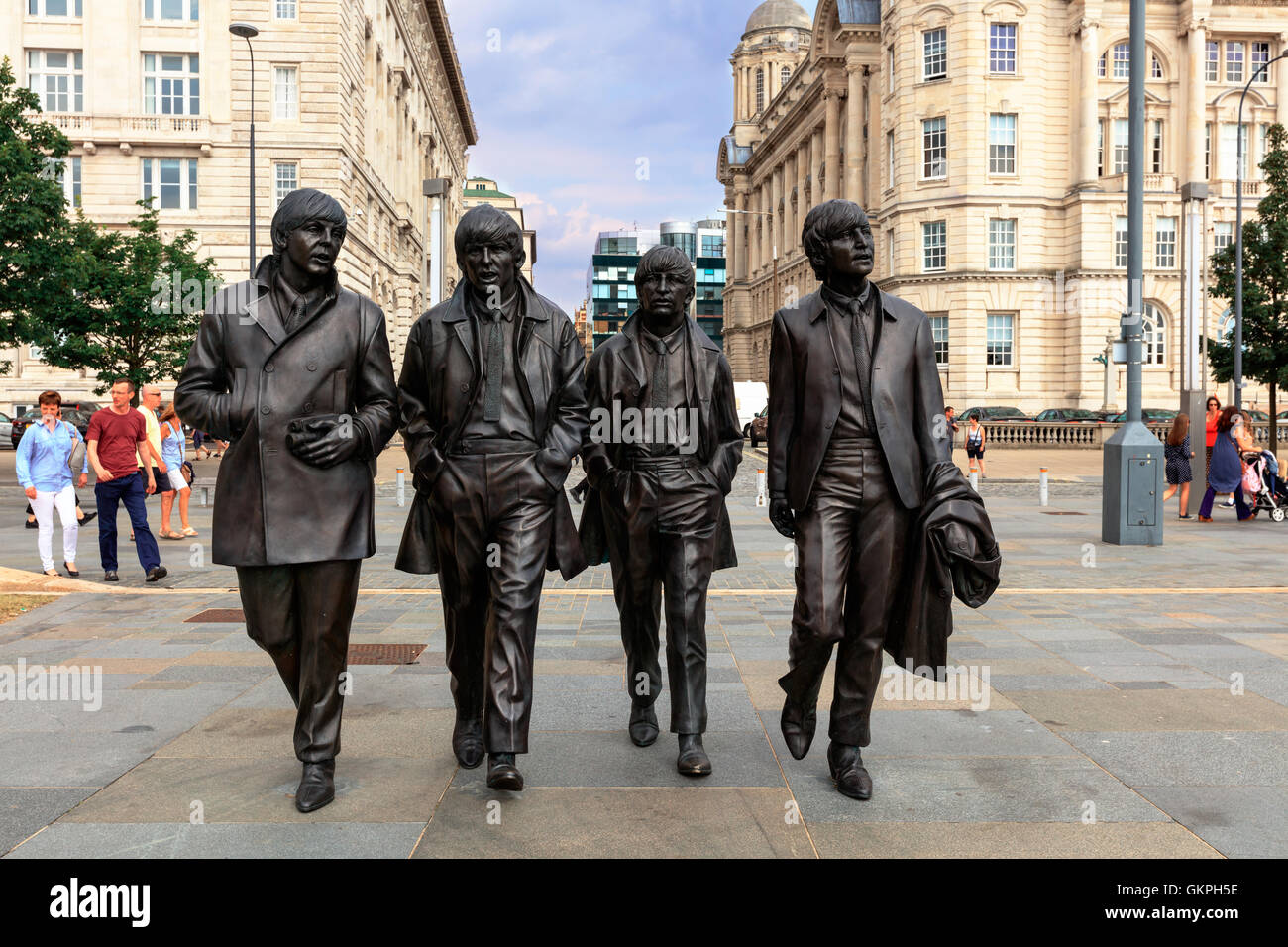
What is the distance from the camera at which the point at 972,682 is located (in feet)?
20.1

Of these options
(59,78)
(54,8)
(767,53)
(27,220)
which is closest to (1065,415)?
(27,220)

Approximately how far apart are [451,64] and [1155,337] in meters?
51.4

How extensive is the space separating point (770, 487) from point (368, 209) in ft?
153

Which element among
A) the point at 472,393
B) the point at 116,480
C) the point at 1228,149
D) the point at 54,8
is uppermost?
the point at 54,8

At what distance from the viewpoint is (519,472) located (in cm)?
436

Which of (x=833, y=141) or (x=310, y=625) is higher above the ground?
(x=833, y=141)

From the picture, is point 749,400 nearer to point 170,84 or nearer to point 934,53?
point 934,53

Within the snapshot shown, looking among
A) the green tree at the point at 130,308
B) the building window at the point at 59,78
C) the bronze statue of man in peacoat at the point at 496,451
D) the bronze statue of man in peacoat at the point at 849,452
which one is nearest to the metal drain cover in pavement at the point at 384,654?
the bronze statue of man in peacoat at the point at 496,451

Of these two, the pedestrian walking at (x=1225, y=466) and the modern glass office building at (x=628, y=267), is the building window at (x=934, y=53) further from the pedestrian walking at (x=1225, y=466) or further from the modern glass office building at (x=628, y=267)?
the modern glass office building at (x=628, y=267)

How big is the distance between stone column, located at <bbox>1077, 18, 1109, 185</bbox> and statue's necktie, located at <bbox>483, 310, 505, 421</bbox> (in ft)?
174

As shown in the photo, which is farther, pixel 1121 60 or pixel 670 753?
pixel 1121 60

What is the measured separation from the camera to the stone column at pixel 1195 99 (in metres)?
52.2

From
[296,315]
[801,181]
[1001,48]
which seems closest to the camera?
[296,315]
